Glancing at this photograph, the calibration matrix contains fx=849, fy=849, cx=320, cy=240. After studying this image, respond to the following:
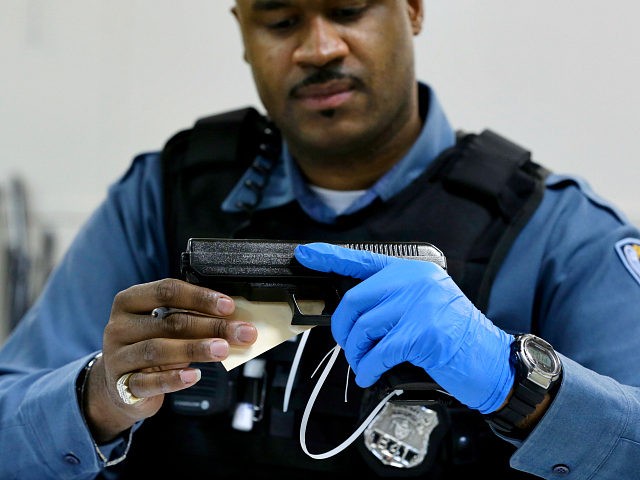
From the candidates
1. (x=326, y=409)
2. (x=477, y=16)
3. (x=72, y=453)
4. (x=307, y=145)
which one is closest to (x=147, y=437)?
(x=72, y=453)

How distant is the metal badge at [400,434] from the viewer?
0.90m

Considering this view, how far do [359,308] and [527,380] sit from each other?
16 centimetres

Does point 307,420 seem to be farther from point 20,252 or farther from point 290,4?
point 20,252

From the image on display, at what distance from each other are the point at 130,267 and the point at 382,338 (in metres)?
0.48

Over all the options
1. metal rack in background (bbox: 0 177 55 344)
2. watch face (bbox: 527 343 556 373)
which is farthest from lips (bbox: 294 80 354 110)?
metal rack in background (bbox: 0 177 55 344)

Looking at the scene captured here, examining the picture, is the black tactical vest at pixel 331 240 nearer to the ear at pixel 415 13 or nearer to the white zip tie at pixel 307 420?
the white zip tie at pixel 307 420

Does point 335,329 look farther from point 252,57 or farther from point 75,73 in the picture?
point 75,73

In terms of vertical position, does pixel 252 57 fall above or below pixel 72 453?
above

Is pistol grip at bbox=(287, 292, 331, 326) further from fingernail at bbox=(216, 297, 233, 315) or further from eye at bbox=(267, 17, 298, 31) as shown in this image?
eye at bbox=(267, 17, 298, 31)

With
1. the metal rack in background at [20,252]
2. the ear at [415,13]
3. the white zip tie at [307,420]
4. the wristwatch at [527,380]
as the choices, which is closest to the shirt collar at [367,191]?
the ear at [415,13]

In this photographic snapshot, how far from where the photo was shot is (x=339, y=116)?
100 cm

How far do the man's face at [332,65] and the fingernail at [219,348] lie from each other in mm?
407

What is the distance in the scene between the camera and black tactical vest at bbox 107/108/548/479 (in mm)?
913

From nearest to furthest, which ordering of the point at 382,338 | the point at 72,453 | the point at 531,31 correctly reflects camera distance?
1. the point at 382,338
2. the point at 72,453
3. the point at 531,31
